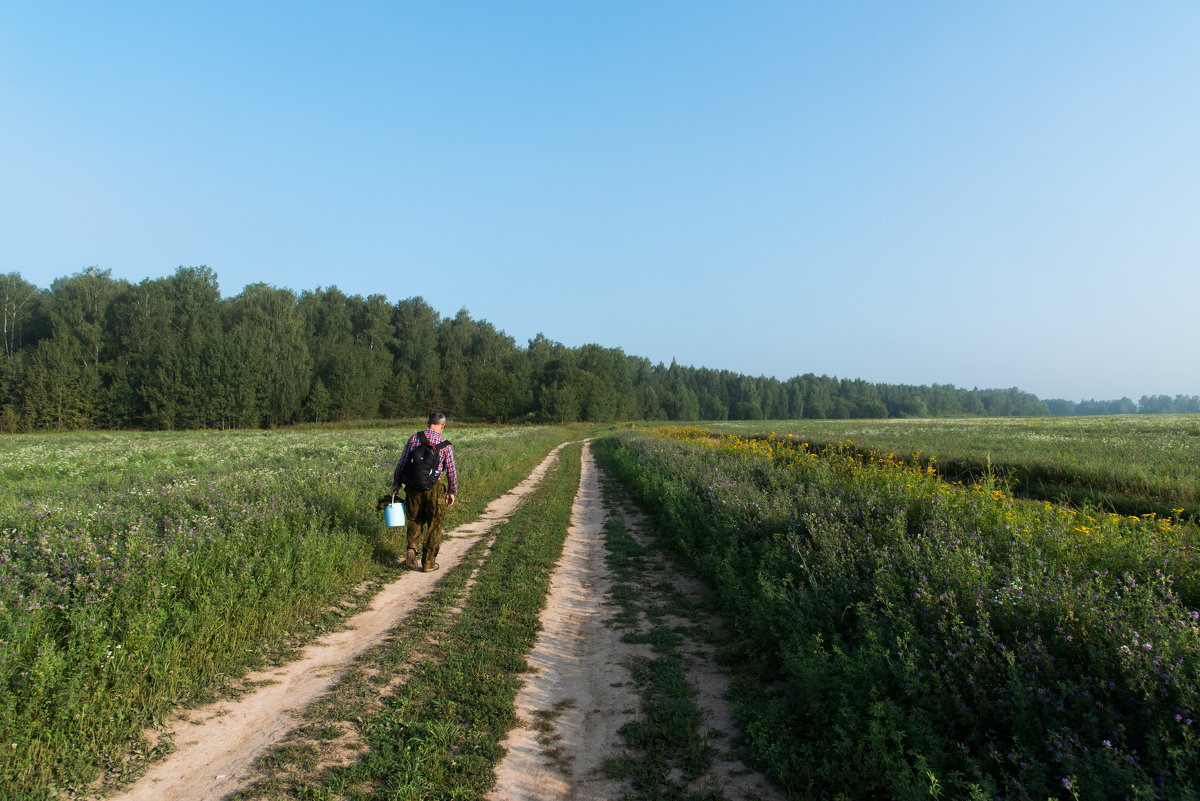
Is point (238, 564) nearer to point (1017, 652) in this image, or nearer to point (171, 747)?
point (171, 747)

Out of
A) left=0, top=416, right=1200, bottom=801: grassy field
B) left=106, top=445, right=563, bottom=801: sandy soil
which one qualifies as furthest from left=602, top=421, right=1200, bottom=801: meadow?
left=106, top=445, right=563, bottom=801: sandy soil

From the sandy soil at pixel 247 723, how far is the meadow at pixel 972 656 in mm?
3685

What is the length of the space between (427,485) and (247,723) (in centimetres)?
449

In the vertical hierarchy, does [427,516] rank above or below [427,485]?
below

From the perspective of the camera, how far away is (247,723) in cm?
417

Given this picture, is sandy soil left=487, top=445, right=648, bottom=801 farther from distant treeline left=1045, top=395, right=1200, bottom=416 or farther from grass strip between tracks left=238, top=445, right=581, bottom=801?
distant treeline left=1045, top=395, right=1200, bottom=416

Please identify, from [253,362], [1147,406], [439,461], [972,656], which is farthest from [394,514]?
[1147,406]

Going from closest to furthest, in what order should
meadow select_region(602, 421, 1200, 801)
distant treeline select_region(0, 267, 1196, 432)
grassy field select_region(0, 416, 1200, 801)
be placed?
meadow select_region(602, 421, 1200, 801) → grassy field select_region(0, 416, 1200, 801) → distant treeline select_region(0, 267, 1196, 432)

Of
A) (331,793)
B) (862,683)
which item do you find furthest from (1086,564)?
(331,793)

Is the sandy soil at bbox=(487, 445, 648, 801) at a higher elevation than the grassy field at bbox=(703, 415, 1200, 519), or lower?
lower

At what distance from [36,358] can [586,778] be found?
237 feet

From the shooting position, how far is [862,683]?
401 centimetres

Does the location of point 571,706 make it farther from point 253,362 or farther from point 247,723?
point 253,362

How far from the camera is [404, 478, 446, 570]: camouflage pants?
8609mm
